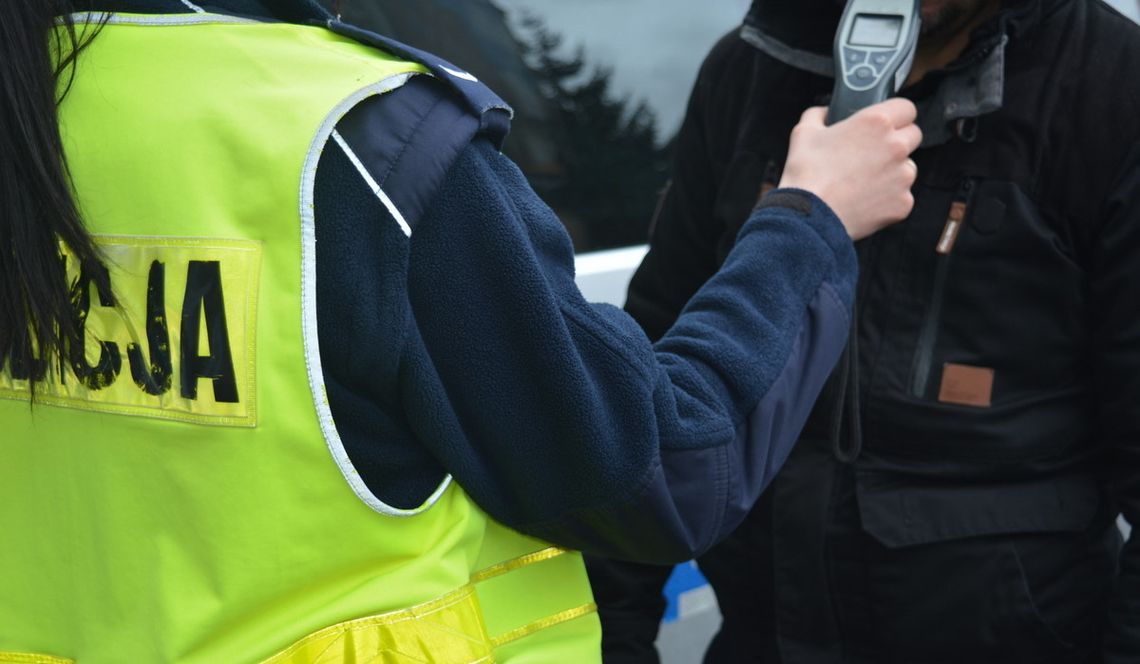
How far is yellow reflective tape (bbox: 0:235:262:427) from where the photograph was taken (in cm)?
90

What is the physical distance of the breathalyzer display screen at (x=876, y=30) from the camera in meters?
1.38

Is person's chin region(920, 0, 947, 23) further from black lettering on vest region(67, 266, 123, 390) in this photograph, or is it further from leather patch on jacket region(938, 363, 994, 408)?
black lettering on vest region(67, 266, 123, 390)

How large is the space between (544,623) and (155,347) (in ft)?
1.42

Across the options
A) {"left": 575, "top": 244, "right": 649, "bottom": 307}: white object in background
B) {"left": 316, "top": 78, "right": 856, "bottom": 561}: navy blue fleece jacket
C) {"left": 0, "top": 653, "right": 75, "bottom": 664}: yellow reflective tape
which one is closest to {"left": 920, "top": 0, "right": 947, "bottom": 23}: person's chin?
{"left": 316, "top": 78, "right": 856, "bottom": 561}: navy blue fleece jacket

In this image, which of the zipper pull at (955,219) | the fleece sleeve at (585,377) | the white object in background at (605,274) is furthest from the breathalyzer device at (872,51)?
the white object in background at (605,274)

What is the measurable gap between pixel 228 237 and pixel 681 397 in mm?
394

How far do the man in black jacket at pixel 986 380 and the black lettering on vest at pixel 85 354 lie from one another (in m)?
0.88

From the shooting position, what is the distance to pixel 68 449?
3.24ft

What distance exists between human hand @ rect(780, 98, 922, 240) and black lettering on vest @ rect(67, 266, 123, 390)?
0.65m

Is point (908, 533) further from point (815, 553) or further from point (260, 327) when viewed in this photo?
point (260, 327)

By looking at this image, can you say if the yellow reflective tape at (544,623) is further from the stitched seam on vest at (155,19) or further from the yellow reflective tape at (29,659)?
the stitched seam on vest at (155,19)

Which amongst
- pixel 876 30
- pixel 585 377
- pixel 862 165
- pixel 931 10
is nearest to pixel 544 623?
pixel 585 377

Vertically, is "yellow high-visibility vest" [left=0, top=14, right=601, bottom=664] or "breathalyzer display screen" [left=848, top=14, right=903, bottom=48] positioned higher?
"breathalyzer display screen" [left=848, top=14, right=903, bottom=48]

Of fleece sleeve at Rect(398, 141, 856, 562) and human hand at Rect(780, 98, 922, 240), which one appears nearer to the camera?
fleece sleeve at Rect(398, 141, 856, 562)
